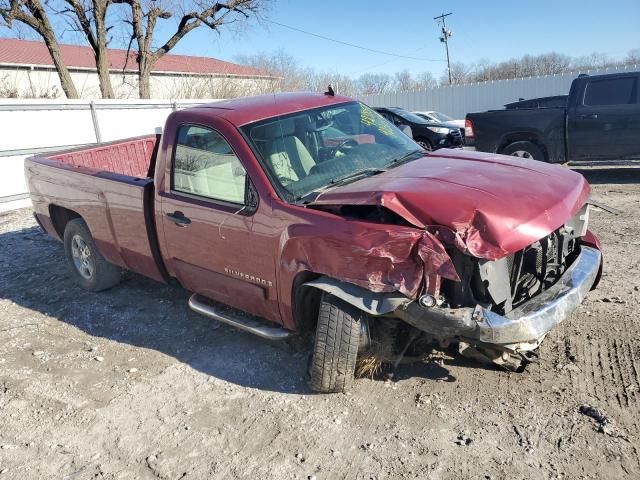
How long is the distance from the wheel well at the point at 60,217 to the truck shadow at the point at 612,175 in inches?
333

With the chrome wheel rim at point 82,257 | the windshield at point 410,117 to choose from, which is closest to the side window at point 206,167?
the chrome wheel rim at point 82,257

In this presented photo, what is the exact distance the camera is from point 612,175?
1032 centimetres

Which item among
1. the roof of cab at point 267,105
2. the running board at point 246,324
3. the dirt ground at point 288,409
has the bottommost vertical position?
the dirt ground at point 288,409

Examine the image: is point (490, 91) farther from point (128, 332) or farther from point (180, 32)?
point (128, 332)

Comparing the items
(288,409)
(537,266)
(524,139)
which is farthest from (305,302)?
(524,139)

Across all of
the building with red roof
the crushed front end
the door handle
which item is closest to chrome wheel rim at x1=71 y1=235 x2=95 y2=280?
the door handle

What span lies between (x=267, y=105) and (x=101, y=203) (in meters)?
1.87

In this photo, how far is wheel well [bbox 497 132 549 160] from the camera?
31.9ft

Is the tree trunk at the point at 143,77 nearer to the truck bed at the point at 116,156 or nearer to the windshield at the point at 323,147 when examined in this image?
the truck bed at the point at 116,156

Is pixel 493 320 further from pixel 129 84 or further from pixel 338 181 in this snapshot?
pixel 129 84

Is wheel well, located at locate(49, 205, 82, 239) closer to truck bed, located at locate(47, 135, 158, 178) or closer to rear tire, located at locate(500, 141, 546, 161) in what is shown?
truck bed, located at locate(47, 135, 158, 178)

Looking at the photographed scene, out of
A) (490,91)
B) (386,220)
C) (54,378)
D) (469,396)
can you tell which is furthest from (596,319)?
(490,91)

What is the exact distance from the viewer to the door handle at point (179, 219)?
13.5 ft

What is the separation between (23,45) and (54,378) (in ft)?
104
